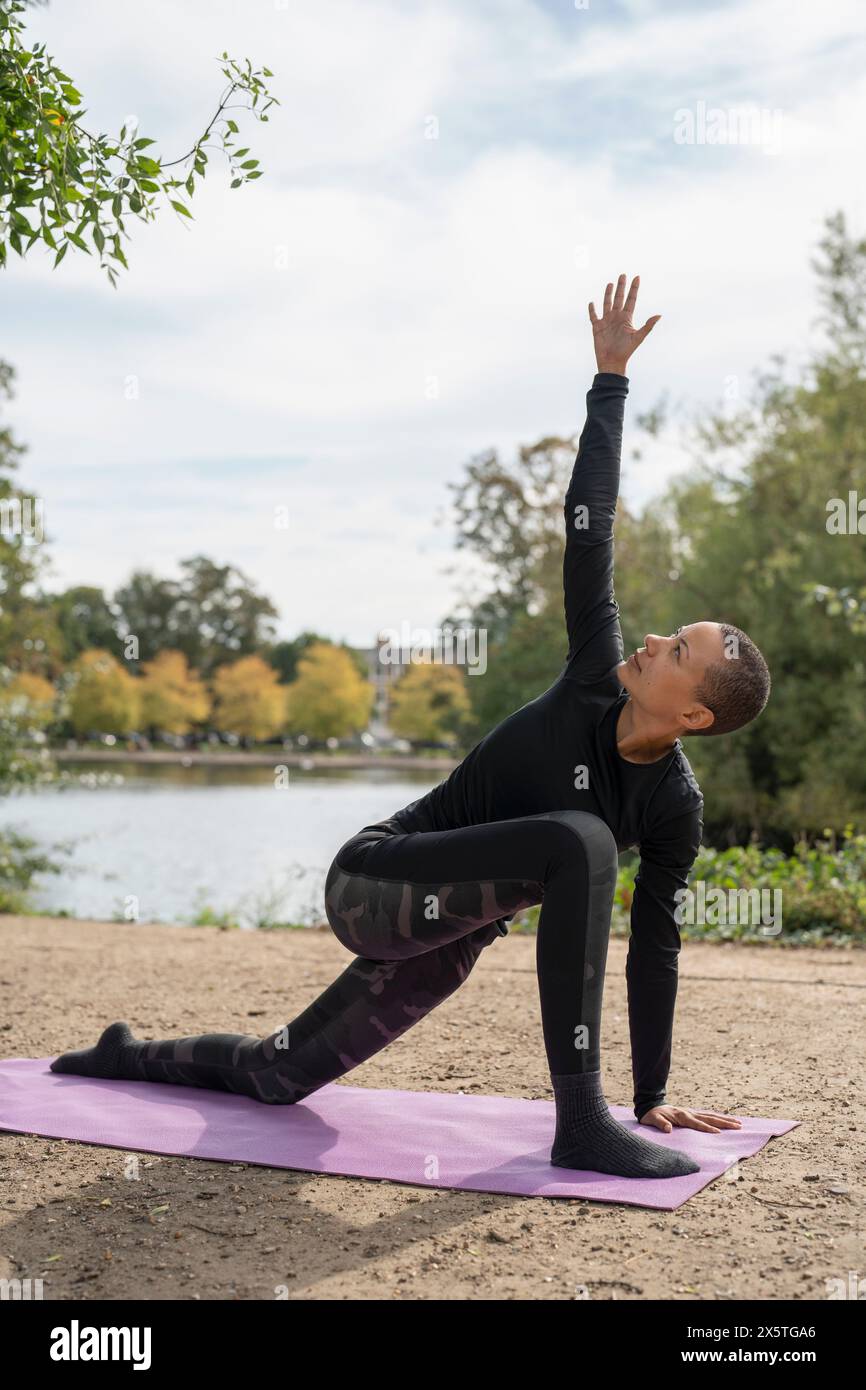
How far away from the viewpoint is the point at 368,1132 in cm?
417

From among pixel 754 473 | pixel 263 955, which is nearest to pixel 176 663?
pixel 754 473

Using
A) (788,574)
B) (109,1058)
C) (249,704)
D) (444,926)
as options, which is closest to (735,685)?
(444,926)

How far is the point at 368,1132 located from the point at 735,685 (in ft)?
5.90

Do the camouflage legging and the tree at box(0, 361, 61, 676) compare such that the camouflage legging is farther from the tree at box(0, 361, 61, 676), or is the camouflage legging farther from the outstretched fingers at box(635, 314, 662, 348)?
the tree at box(0, 361, 61, 676)

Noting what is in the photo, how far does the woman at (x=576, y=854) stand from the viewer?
3.55 meters

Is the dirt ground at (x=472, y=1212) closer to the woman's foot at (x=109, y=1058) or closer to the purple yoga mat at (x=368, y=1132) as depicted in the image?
the purple yoga mat at (x=368, y=1132)

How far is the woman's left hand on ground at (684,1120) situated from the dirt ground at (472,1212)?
157 mm

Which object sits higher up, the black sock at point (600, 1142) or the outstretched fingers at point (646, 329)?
the outstretched fingers at point (646, 329)

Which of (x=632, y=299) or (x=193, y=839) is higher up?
(x=632, y=299)

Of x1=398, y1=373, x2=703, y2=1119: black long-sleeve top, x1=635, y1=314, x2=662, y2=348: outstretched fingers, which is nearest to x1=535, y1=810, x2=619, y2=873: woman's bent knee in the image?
x1=398, y1=373, x2=703, y2=1119: black long-sleeve top

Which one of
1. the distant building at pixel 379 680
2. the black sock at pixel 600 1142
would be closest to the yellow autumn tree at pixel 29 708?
the black sock at pixel 600 1142

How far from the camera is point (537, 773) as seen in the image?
12.4ft

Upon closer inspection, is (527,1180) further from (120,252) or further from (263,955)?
(263,955)

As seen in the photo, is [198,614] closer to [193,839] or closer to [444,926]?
[193,839]
